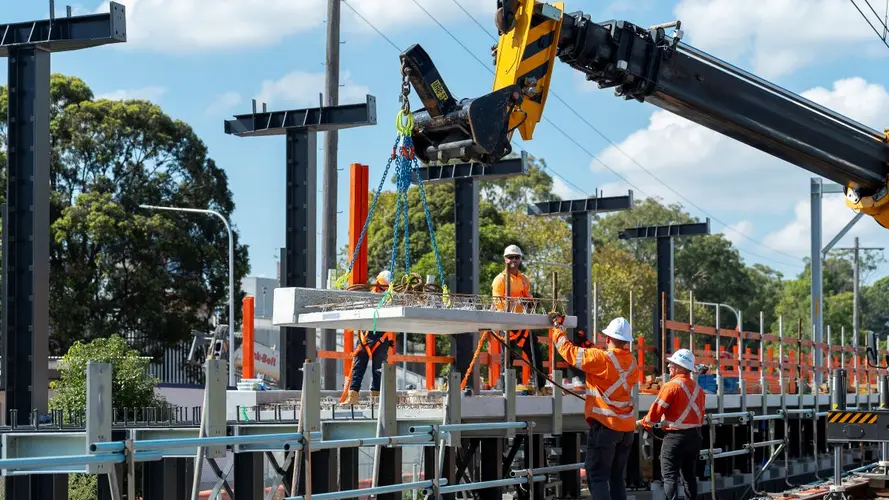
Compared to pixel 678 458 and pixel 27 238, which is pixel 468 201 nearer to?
pixel 678 458

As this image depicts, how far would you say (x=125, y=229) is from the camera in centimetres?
4028

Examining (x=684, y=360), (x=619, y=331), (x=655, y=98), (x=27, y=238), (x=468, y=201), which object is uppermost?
(x=655, y=98)

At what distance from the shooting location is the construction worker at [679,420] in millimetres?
13352

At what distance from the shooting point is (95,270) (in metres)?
40.4

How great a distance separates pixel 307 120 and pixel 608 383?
6548 millimetres

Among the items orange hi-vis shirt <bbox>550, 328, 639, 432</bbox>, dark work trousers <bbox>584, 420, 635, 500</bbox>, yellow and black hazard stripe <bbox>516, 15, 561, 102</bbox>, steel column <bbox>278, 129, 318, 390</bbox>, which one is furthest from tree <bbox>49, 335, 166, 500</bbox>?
orange hi-vis shirt <bbox>550, 328, 639, 432</bbox>

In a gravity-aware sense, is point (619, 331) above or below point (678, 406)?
above

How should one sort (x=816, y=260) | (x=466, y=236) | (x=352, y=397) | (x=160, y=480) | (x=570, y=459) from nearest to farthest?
(x=160, y=480) < (x=352, y=397) < (x=570, y=459) < (x=466, y=236) < (x=816, y=260)

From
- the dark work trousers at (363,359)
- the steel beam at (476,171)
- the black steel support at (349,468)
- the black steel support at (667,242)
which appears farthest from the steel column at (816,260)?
the black steel support at (349,468)

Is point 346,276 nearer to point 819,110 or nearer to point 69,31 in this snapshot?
point 69,31

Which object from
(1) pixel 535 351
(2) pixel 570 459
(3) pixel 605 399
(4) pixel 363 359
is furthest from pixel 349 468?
(1) pixel 535 351

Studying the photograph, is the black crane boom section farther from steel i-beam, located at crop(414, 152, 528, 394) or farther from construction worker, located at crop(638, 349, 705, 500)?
steel i-beam, located at crop(414, 152, 528, 394)

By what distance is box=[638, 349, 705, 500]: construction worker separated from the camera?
1335cm

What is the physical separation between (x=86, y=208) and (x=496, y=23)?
30.0 metres
